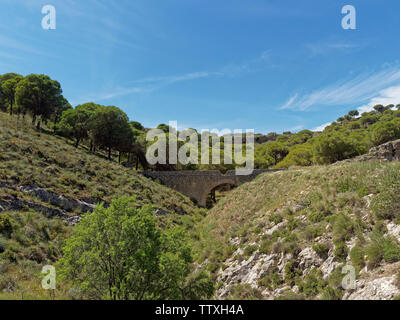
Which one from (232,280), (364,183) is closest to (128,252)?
(232,280)

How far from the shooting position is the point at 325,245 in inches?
343

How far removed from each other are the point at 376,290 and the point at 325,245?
2868 mm

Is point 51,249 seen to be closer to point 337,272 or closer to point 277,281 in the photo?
point 277,281

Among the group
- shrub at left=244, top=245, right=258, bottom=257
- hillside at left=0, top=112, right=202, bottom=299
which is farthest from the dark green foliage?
shrub at left=244, top=245, right=258, bottom=257

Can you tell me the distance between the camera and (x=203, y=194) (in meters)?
37.8

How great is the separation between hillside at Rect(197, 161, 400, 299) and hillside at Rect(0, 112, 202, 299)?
18.6ft

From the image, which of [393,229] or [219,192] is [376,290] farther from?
[219,192]

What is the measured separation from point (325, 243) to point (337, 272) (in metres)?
1.51

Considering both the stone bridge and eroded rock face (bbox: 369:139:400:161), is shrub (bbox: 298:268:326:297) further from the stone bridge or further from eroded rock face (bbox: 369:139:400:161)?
the stone bridge

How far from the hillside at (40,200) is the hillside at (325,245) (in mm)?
5668

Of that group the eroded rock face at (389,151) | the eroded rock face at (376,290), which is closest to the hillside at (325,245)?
the eroded rock face at (376,290)

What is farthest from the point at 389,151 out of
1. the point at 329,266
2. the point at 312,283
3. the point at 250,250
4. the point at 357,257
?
the point at 312,283

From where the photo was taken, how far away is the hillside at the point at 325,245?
6762 mm

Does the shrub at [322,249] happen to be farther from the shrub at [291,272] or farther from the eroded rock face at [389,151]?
the eroded rock face at [389,151]
